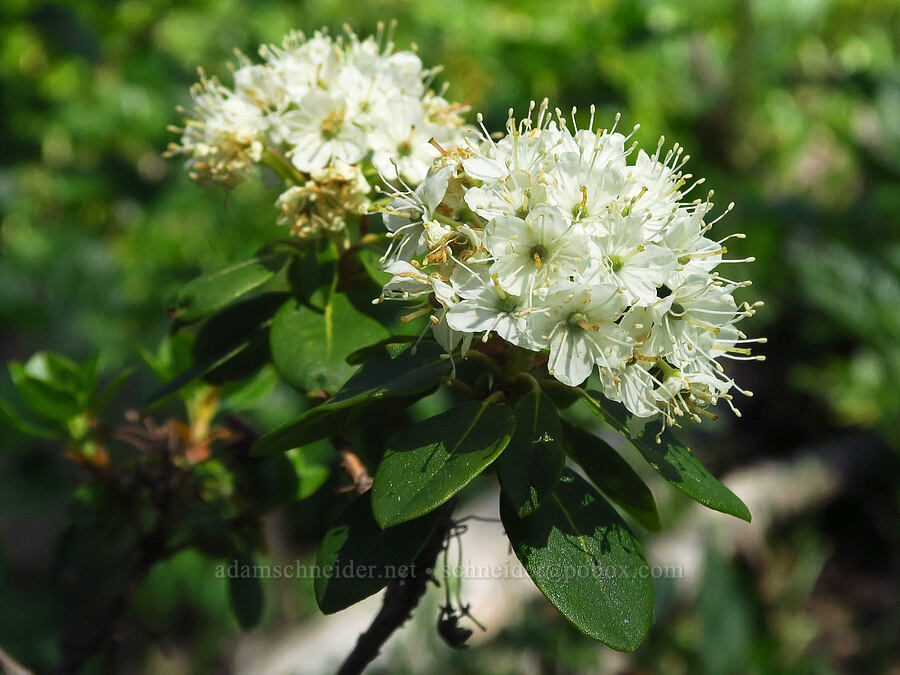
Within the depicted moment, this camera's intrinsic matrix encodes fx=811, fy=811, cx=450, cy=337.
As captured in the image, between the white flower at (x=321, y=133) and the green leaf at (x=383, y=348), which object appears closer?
the green leaf at (x=383, y=348)

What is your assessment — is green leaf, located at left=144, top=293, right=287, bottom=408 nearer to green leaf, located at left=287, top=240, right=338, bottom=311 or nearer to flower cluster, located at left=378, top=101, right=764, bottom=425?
green leaf, located at left=287, top=240, right=338, bottom=311

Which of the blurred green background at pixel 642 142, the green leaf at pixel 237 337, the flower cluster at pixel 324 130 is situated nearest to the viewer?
the flower cluster at pixel 324 130

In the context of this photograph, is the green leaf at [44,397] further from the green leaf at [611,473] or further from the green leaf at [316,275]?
the green leaf at [611,473]

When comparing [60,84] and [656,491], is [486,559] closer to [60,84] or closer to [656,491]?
[656,491]

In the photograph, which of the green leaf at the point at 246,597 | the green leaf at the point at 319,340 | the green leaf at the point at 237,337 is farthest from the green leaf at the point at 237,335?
the green leaf at the point at 246,597

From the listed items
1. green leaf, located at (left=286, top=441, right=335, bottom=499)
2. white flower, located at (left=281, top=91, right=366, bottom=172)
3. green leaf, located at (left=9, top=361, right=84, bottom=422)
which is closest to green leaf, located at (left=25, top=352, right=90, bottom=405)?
green leaf, located at (left=9, top=361, right=84, bottom=422)

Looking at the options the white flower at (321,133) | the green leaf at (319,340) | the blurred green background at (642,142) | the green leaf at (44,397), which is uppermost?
the white flower at (321,133)

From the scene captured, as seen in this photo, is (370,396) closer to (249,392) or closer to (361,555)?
(361,555)
